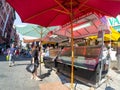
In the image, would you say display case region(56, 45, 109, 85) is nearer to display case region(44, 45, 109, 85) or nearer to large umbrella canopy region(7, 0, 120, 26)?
display case region(44, 45, 109, 85)

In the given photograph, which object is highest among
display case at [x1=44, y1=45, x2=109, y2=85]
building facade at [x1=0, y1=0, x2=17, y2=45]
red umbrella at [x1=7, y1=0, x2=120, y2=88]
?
building facade at [x1=0, y1=0, x2=17, y2=45]

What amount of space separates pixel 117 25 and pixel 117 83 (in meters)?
12.1

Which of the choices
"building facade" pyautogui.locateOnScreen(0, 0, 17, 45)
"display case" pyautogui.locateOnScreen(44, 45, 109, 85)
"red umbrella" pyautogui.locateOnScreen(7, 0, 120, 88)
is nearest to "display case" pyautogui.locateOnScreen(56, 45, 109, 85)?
"display case" pyautogui.locateOnScreen(44, 45, 109, 85)

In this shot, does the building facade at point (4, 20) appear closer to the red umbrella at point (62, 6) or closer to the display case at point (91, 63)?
the display case at point (91, 63)

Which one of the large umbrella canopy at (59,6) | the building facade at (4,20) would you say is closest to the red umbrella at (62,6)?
the large umbrella canopy at (59,6)

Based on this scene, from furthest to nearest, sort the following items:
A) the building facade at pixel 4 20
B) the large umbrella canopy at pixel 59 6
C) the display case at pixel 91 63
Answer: the building facade at pixel 4 20 < the display case at pixel 91 63 < the large umbrella canopy at pixel 59 6

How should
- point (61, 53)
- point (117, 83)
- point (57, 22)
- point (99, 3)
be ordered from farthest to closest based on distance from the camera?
1. point (61, 53)
2. point (117, 83)
3. point (57, 22)
4. point (99, 3)

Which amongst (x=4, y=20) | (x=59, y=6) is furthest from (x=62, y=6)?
(x=4, y=20)

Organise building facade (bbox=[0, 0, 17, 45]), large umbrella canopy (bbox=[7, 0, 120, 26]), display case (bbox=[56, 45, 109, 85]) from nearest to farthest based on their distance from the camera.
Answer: large umbrella canopy (bbox=[7, 0, 120, 26]) < display case (bbox=[56, 45, 109, 85]) < building facade (bbox=[0, 0, 17, 45])

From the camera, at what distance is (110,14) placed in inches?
265

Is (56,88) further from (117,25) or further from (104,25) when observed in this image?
(117,25)

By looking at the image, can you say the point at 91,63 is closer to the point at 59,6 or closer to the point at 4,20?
the point at 59,6

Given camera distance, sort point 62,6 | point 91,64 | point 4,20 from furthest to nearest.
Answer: point 4,20, point 91,64, point 62,6

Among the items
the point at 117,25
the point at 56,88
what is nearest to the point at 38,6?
the point at 56,88
